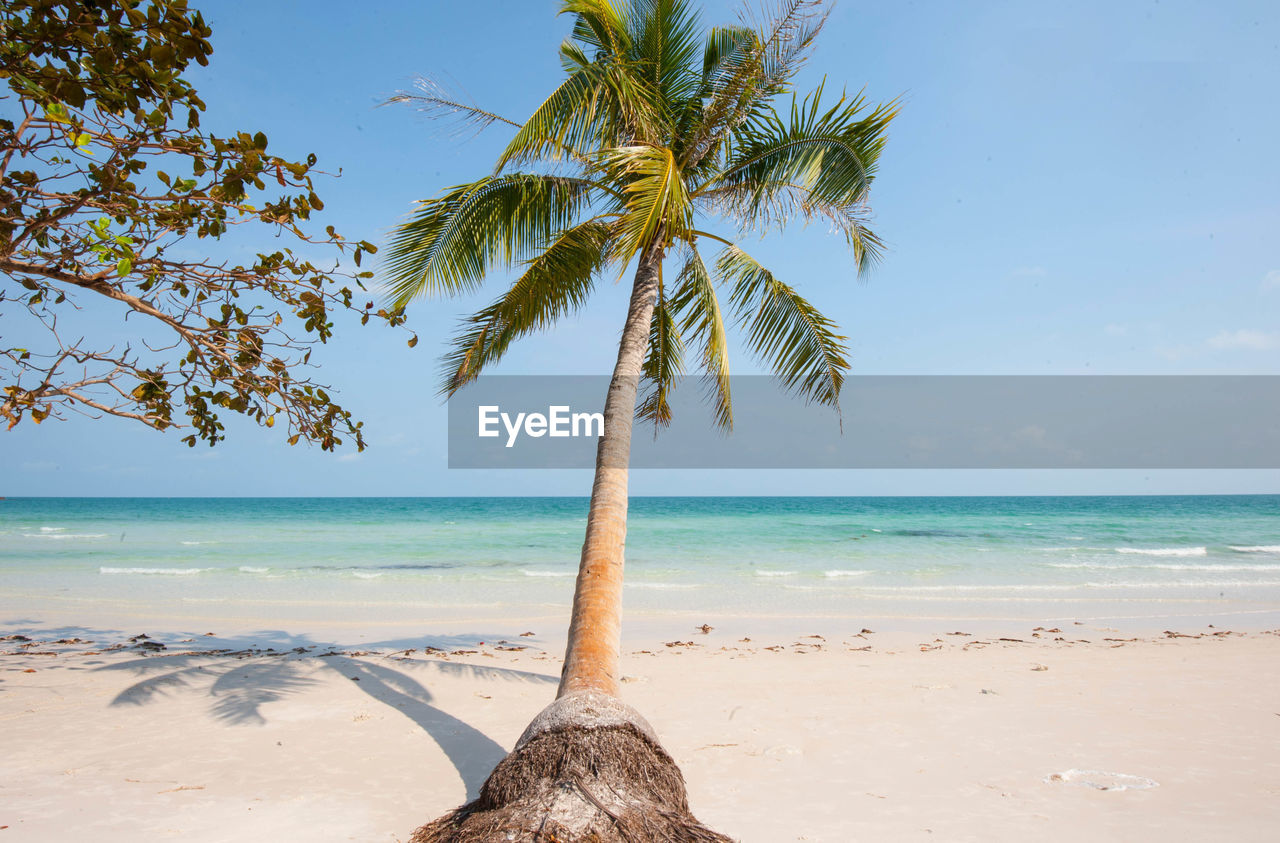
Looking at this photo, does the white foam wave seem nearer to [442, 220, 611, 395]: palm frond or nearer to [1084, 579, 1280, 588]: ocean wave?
[442, 220, 611, 395]: palm frond

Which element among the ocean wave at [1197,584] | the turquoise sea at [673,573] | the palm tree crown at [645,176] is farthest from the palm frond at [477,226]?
the ocean wave at [1197,584]

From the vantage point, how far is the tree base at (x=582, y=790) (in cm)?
305

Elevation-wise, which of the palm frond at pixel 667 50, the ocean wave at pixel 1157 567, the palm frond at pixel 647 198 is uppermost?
the palm frond at pixel 667 50

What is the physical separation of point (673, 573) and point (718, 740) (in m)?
13.5

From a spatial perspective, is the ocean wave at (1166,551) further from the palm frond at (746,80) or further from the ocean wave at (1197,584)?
the palm frond at (746,80)

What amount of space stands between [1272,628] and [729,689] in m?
9.67

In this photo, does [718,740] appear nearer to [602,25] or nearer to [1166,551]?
[602,25]

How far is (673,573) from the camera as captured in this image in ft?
61.5

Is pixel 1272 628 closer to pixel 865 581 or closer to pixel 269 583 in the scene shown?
pixel 865 581

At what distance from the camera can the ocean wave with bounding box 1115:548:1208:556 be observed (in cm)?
2333

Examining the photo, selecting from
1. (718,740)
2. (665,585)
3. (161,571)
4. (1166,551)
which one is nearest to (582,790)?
(718,740)

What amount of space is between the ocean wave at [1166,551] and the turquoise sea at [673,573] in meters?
0.09

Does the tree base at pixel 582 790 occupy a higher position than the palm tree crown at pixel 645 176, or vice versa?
the palm tree crown at pixel 645 176

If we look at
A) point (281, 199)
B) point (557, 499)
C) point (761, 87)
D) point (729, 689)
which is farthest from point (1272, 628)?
point (557, 499)
